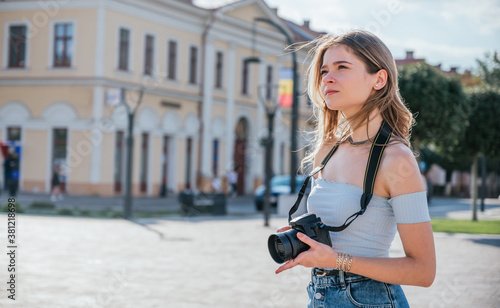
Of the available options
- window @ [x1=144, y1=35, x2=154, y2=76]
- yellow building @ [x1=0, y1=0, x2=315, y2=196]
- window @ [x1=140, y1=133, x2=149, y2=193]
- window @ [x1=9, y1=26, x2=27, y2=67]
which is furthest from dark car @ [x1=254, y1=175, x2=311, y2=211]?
window @ [x1=9, y1=26, x2=27, y2=67]

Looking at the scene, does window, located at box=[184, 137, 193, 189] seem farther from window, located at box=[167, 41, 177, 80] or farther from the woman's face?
the woman's face

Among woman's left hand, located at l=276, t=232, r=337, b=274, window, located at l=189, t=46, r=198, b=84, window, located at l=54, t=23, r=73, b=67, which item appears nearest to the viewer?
woman's left hand, located at l=276, t=232, r=337, b=274

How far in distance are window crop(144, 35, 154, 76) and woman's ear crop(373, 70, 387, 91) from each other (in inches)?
1371

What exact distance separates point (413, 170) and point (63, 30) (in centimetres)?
3374

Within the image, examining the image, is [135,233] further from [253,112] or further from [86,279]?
[253,112]

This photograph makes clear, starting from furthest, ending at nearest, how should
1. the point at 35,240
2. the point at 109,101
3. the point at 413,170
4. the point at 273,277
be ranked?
the point at 109,101 → the point at 35,240 → the point at 273,277 → the point at 413,170

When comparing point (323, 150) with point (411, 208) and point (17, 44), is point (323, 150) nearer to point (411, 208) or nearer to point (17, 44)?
point (411, 208)

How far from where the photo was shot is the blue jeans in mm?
2559

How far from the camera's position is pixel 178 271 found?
10.1m

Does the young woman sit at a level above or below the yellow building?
below

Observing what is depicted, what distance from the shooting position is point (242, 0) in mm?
42500

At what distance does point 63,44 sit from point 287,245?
3360 cm

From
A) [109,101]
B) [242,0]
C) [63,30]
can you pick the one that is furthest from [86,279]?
[242,0]

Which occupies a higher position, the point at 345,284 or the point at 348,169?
the point at 348,169
